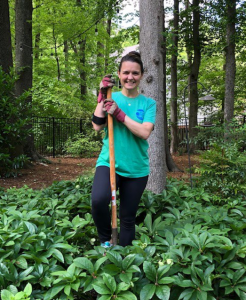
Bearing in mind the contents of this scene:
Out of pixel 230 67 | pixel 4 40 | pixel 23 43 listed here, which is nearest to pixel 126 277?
pixel 4 40

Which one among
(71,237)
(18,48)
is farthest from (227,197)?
(18,48)

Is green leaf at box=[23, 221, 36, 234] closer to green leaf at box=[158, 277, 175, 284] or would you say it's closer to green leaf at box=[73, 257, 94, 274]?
green leaf at box=[73, 257, 94, 274]

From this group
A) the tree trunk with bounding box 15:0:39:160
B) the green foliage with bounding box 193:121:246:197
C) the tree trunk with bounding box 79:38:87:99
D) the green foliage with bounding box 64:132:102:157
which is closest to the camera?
the green foliage with bounding box 193:121:246:197

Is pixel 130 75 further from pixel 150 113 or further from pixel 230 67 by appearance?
pixel 230 67

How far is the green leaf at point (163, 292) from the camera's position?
2.19 m

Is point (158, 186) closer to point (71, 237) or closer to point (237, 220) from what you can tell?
point (237, 220)

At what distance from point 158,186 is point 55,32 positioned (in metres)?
12.6

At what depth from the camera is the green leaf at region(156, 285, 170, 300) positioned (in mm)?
2186

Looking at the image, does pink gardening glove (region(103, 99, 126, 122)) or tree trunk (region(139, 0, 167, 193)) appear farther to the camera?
tree trunk (region(139, 0, 167, 193))

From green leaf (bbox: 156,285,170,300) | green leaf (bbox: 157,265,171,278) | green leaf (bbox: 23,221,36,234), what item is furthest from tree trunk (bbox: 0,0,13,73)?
green leaf (bbox: 156,285,170,300)

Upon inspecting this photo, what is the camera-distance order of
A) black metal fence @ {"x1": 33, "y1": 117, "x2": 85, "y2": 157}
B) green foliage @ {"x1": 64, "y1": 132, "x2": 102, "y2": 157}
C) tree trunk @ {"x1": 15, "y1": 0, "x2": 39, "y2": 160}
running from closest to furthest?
tree trunk @ {"x1": 15, "y1": 0, "x2": 39, "y2": 160}
green foliage @ {"x1": 64, "y1": 132, "x2": 102, "y2": 157}
black metal fence @ {"x1": 33, "y1": 117, "x2": 85, "y2": 157}

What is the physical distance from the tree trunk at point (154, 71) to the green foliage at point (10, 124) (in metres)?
3.44

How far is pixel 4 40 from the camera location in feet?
25.1

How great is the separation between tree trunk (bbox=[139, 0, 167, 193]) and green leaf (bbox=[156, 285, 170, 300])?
111 inches
